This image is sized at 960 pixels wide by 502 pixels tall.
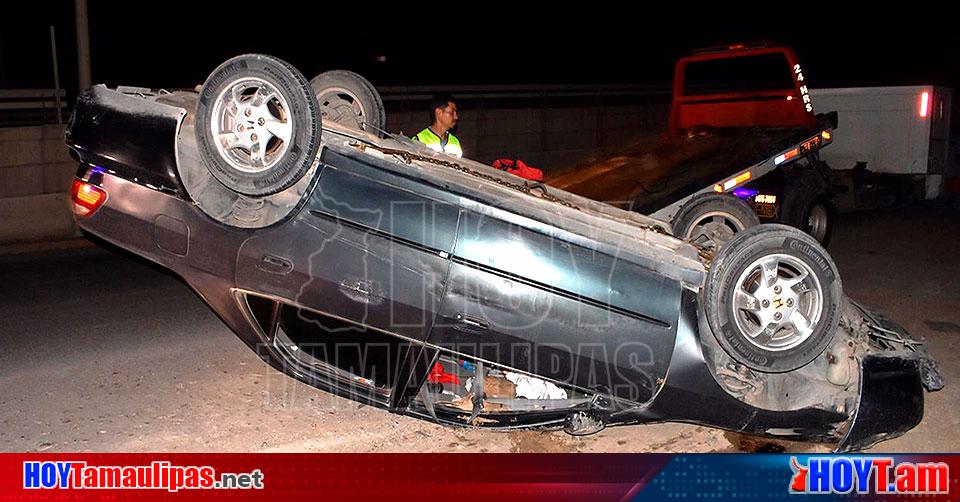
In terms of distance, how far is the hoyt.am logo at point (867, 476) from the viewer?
390cm

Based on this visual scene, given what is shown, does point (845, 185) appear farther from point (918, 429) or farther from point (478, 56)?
point (478, 56)

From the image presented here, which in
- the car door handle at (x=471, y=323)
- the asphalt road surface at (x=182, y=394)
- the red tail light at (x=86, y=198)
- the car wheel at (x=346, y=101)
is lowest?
the asphalt road surface at (x=182, y=394)

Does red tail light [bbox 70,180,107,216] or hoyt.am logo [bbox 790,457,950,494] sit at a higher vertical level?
red tail light [bbox 70,180,107,216]

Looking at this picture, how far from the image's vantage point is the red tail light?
432 centimetres

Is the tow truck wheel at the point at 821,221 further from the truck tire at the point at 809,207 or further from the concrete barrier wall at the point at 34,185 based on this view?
the concrete barrier wall at the point at 34,185

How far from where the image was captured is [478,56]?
3781 cm

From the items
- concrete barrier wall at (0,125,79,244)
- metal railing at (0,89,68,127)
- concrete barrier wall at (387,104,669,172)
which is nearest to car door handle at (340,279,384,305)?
concrete barrier wall at (0,125,79,244)

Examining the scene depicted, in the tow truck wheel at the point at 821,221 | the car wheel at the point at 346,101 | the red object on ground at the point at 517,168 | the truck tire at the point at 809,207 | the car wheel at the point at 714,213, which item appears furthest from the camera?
the tow truck wheel at the point at 821,221

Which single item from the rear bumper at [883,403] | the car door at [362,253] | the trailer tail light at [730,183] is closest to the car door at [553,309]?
the car door at [362,253]

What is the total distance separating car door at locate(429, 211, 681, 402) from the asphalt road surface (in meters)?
0.84

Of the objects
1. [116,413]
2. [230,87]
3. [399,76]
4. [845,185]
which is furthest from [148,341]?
[399,76]

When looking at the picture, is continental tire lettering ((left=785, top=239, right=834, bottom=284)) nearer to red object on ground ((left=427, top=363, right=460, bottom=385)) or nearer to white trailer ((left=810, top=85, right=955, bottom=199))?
red object on ground ((left=427, top=363, right=460, bottom=385))

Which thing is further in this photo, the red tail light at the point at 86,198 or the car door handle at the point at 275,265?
the red tail light at the point at 86,198

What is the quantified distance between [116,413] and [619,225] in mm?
3072
